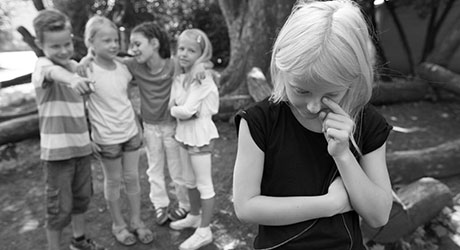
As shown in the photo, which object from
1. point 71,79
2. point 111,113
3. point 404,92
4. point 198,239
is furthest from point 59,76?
point 404,92

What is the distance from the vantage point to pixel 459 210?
11.9 ft

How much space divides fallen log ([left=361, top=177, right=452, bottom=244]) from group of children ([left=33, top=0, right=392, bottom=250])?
1270mm

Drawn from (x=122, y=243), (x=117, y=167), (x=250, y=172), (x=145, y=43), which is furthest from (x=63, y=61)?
(x=250, y=172)

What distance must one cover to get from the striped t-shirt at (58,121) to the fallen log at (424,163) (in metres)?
2.88

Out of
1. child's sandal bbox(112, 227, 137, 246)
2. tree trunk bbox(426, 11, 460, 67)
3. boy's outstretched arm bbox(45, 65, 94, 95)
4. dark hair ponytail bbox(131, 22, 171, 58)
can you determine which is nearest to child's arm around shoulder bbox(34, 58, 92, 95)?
boy's outstretched arm bbox(45, 65, 94, 95)

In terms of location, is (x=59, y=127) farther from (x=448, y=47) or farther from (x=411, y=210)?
(x=448, y=47)

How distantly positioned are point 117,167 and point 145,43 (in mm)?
947

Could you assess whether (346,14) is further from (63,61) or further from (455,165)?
(455,165)

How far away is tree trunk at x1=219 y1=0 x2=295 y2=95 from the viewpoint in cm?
569

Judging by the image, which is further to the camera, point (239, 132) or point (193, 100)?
point (193, 100)

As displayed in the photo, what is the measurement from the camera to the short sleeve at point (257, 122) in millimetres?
1306

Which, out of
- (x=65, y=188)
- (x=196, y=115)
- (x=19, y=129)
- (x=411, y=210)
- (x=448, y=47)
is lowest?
(x=19, y=129)

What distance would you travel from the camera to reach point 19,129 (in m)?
5.15

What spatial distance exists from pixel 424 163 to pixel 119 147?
10.1ft
